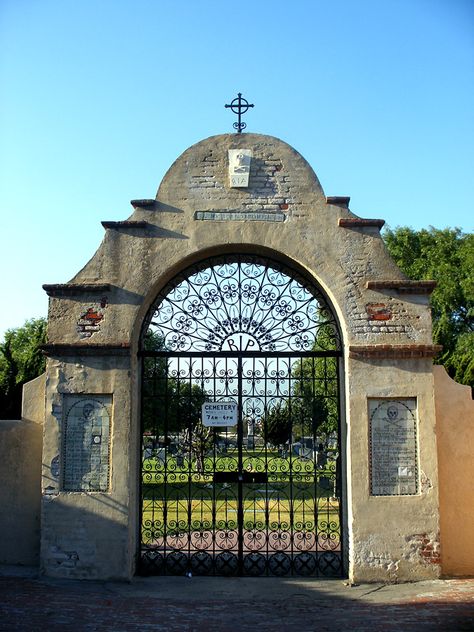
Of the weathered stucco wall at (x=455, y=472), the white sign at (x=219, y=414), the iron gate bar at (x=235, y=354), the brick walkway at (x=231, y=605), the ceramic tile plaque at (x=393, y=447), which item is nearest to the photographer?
the brick walkway at (x=231, y=605)

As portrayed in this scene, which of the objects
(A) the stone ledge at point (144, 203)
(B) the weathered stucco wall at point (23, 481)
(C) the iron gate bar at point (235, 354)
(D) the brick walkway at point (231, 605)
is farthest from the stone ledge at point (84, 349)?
(D) the brick walkway at point (231, 605)

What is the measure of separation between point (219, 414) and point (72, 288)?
2.62 m

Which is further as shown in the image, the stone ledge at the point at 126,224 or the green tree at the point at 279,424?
the green tree at the point at 279,424

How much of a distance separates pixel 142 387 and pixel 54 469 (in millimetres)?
1583

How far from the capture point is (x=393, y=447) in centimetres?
845

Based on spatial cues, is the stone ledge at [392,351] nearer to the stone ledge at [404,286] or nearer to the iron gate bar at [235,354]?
the iron gate bar at [235,354]

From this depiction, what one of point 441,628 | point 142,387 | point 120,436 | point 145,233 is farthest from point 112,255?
point 441,628

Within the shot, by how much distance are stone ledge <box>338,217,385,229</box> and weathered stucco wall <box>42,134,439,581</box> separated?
0.03 metres

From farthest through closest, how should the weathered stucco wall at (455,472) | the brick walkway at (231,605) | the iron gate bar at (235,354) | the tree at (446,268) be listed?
the tree at (446,268)
the iron gate bar at (235,354)
the weathered stucco wall at (455,472)
the brick walkway at (231,605)

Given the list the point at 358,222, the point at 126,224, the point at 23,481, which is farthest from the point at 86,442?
the point at 358,222

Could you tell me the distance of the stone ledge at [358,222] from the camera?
29.0ft

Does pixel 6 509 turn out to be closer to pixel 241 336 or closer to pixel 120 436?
pixel 120 436

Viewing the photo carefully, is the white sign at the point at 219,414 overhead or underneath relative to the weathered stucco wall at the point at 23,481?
overhead

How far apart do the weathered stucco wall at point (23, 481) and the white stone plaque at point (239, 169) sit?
3.81 m
